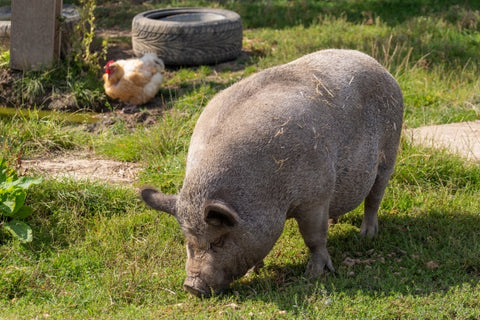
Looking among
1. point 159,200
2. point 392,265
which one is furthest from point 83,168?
point 392,265

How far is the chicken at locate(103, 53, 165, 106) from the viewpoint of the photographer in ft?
27.4

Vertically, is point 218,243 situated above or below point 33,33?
above

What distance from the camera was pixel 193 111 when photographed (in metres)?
7.94

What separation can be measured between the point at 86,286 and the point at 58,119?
3.29 m

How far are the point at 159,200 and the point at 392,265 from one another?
187cm

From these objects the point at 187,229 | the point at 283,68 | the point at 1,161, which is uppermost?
the point at 283,68

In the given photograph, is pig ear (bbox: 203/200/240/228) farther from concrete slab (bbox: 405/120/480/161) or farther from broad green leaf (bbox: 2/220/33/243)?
concrete slab (bbox: 405/120/480/161)

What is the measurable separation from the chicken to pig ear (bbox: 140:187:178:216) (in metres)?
4.28

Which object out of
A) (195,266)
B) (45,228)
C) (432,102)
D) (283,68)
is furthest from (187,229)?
(432,102)

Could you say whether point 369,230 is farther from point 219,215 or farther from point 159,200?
point 159,200

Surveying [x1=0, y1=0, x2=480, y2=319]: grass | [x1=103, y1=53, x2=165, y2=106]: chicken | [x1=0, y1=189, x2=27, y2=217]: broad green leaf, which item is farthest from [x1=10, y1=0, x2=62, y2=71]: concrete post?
[x1=0, y1=189, x2=27, y2=217]: broad green leaf

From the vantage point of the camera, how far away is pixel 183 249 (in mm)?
5148

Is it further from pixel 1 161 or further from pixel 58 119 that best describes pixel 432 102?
pixel 1 161

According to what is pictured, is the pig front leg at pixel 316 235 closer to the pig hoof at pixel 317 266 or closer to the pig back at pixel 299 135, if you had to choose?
the pig hoof at pixel 317 266
